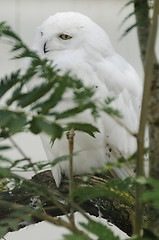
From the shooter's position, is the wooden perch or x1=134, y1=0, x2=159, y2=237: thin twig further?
the wooden perch

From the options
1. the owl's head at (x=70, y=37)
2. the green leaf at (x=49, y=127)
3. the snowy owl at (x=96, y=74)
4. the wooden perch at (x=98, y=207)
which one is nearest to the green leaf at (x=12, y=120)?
the green leaf at (x=49, y=127)

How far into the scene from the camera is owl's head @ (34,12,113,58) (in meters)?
1.90

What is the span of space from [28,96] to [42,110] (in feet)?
0.11

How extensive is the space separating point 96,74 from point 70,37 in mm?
232

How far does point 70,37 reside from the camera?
1.96 metres

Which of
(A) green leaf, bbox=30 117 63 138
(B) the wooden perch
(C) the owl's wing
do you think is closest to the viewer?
(A) green leaf, bbox=30 117 63 138

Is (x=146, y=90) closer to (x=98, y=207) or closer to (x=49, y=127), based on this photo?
(x=49, y=127)

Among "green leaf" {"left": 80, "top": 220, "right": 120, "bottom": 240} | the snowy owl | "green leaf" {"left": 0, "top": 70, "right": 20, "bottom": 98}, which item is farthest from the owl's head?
"green leaf" {"left": 80, "top": 220, "right": 120, "bottom": 240}

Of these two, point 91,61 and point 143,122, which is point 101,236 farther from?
point 91,61

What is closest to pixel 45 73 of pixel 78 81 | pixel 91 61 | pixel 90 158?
pixel 78 81

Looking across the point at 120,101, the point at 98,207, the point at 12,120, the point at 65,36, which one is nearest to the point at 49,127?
the point at 12,120

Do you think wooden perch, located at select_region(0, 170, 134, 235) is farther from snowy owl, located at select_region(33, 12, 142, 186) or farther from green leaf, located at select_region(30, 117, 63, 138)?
green leaf, located at select_region(30, 117, 63, 138)

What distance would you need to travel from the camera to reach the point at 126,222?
1453 mm

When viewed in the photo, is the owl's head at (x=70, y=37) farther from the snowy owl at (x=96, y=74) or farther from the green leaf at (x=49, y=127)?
the green leaf at (x=49, y=127)
